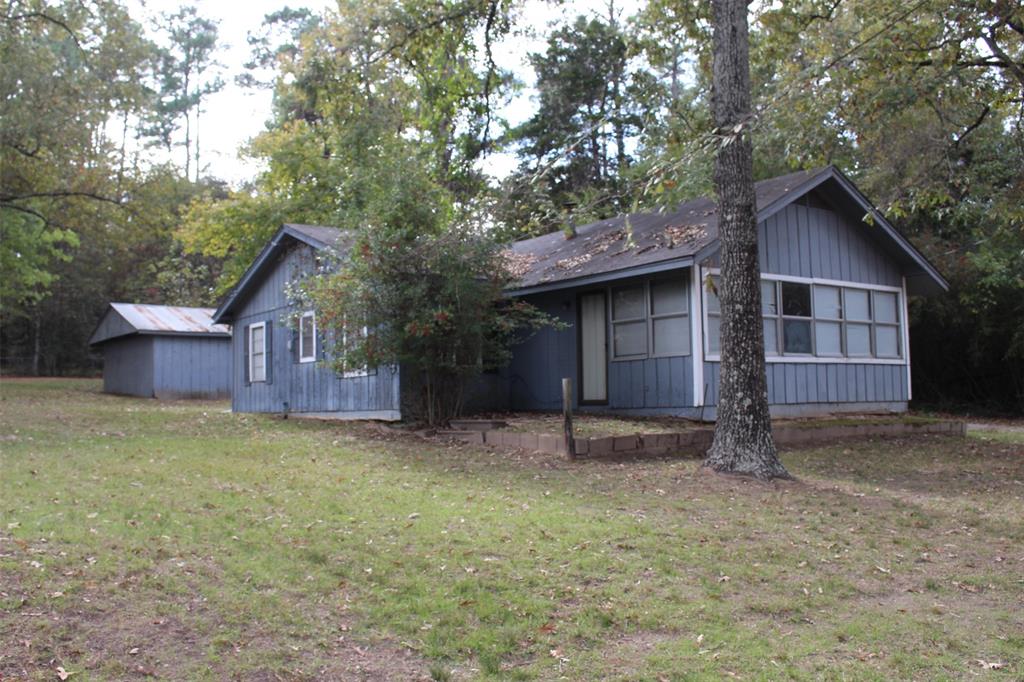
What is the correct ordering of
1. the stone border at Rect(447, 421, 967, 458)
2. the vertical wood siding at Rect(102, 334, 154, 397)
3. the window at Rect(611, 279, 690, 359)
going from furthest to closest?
the vertical wood siding at Rect(102, 334, 154, 397) < the window at Rect(611, 279, 690, 359) < the stone border at Rect(447, 421, 967, 458)

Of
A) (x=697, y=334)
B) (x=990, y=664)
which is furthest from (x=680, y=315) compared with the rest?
(x=990, y=664)

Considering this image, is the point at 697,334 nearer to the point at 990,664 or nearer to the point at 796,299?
the point at 796,299

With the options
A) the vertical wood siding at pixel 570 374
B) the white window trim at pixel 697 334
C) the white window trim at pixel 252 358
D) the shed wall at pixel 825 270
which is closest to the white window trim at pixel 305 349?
the white window trim at pixel 252 358

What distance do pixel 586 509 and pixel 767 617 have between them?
274 centimetres

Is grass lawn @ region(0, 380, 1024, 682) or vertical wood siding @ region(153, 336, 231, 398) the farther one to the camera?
vertical wood siding @ region(153, 336, 231, 398)

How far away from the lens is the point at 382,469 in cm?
1023

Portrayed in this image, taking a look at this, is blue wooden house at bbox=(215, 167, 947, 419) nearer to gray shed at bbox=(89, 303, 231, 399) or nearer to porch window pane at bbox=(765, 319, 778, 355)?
porch window pane at bbox=(765, 319, 778, 355)

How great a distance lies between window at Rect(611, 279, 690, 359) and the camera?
1411cm

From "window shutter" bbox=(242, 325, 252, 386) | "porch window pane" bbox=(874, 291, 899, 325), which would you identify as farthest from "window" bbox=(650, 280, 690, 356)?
"window shutter" bbox=(242, 325, 252, 386)

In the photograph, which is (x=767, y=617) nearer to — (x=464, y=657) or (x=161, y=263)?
(x=464, y=657)

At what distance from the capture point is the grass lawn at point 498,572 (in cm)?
463

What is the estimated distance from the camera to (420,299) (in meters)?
12.5

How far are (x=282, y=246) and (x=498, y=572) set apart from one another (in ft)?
43.4

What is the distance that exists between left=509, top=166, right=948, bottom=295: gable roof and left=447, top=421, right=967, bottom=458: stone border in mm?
2795
